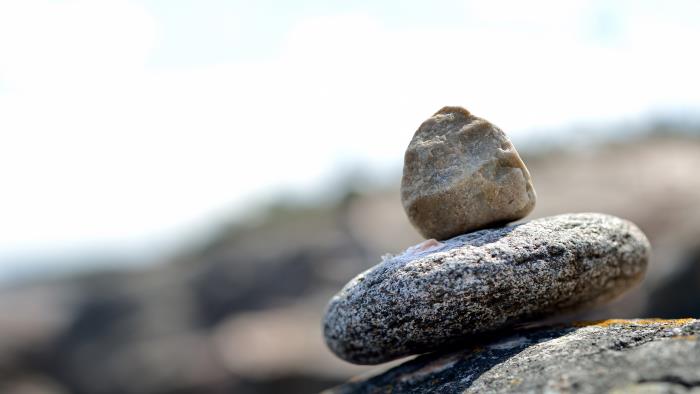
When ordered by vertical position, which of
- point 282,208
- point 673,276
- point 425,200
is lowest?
point 673,276

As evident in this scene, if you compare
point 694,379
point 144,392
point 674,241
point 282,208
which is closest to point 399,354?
point 694,379

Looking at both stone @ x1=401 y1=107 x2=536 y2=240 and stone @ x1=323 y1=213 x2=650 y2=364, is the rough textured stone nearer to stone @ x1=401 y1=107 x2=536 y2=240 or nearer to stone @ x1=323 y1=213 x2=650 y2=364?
stone @ x1=323 y1=213 x2=650 y2=364

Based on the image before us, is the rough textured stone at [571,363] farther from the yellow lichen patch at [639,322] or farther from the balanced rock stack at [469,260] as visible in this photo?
the balanced rock stack at [469,260]

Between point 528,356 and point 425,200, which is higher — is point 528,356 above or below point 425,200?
below

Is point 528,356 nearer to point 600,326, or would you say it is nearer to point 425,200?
point 600,326

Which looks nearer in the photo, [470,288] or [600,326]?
[470,288]

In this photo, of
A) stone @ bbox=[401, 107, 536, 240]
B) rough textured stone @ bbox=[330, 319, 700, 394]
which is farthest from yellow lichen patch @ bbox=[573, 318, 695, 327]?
stone @ bbox=[401, 107, 536, 240]

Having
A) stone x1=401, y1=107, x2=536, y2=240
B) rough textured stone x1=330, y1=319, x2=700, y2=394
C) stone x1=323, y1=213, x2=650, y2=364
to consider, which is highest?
stone x1=401, y1=107, x2=536, y2=240

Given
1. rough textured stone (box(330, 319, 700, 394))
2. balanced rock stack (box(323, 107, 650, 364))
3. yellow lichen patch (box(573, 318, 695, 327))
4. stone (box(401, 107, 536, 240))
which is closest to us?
rough textured stone (box(330, 319, 700, 394))
